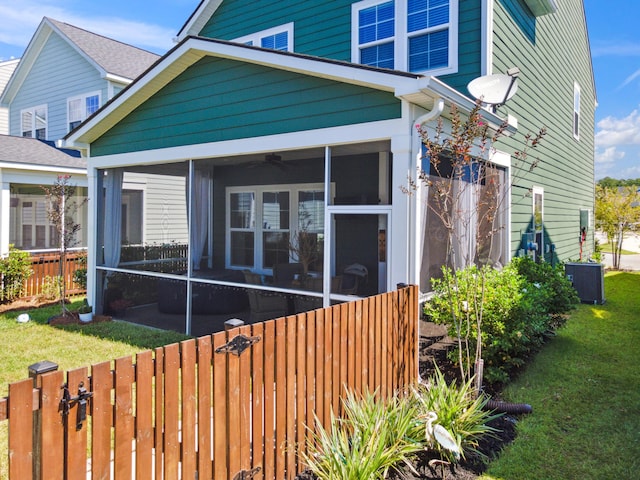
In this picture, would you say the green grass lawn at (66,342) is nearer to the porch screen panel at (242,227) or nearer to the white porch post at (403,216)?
the porch screen panel at (242,227)

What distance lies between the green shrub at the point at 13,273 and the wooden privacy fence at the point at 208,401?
26.6 feet

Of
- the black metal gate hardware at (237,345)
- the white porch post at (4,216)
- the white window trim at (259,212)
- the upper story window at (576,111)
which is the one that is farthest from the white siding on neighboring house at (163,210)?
the upper story window at (576,111)

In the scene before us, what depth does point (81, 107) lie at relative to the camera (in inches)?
577

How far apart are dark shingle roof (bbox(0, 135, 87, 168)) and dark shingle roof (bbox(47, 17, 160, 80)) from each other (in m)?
2.91

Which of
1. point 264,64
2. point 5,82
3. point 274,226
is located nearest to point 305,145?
point 264,64

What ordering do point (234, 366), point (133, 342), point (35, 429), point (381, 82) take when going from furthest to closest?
1. point (133, 342)
2. point (381, 82)
3. point (234, 366)
4. point (35, 429)

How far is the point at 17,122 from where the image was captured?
1698 cm

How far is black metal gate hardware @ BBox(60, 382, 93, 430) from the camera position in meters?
1.93

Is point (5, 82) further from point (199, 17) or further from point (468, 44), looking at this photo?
point (468, 44)

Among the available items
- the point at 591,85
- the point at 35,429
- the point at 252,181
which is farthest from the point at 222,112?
the point at 591,85

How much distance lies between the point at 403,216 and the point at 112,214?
5.83 metres

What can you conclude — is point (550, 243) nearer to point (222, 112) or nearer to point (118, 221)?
point (222, 112)

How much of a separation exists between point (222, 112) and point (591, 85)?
45.7ft

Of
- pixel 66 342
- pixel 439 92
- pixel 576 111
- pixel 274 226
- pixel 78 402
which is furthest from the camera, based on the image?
pixel 576 111
